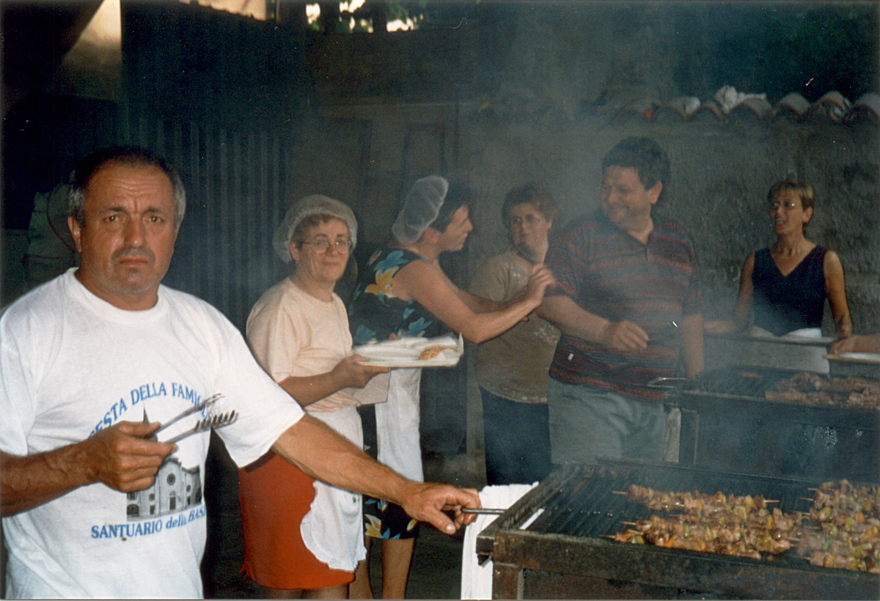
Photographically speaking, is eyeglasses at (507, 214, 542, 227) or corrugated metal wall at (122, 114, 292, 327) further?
corrugated metal wall at (122, 114, 292, 327)

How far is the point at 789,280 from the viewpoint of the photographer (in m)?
5.21

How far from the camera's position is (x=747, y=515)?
2633 mm

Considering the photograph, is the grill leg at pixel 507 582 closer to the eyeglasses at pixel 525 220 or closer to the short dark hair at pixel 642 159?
the short dark hair at pixel 642 159

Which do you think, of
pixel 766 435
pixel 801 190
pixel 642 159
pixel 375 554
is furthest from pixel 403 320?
pixel 801 190

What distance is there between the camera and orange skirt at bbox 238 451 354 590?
307 centimetres

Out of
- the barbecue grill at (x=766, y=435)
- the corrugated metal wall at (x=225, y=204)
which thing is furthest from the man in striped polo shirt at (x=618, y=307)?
the corrugated metal wall at (x=225, y=204)

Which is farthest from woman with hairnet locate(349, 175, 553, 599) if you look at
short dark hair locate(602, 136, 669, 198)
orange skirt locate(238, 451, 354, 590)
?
short dark hair locate(602, 136, 669, 198)

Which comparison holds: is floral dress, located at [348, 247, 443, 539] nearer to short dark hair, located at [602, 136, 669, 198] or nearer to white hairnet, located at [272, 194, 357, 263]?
white hairnet, located at [272, 194, 357, 263]

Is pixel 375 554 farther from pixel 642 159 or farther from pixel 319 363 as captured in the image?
pixel 642 159

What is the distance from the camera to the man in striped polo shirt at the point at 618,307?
157 inches

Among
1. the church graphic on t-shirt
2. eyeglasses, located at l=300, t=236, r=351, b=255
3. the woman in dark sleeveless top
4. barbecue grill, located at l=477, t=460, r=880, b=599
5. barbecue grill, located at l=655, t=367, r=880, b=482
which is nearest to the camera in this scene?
the church graphic on t-shirt

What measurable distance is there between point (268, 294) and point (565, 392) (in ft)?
5.56

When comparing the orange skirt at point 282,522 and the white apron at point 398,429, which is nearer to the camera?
the orange skirt at point 282,522

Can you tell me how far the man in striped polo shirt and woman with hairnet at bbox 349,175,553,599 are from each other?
402 mm
